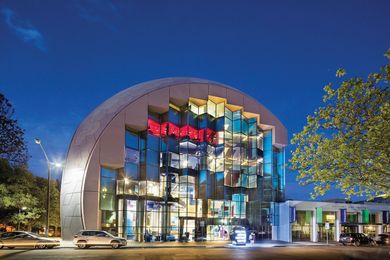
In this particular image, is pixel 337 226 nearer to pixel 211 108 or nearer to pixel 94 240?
pixel 211 108

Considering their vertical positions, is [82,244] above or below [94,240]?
below

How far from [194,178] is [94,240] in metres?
16.6

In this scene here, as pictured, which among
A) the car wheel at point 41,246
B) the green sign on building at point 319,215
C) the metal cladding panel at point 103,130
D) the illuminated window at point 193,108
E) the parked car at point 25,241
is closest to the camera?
the parked car at point 25,241

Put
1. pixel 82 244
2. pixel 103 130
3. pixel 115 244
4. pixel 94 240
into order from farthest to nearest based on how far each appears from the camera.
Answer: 1. pixel 103 130
2. pixel 115 244
3. pixel 94 240
4. pixel 82 244

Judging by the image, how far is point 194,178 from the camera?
48.8 meters

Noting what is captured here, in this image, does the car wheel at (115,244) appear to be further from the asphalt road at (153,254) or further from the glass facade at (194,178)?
the glass facade at (194,178)

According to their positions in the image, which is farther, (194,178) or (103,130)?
(194,178)

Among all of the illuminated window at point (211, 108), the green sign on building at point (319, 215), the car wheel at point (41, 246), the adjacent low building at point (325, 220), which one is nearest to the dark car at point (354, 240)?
the adjacent low building at point (325, 220)

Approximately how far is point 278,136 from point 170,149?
50.3ft

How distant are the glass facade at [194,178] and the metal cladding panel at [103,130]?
151 cm

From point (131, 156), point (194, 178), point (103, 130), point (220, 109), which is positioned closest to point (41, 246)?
point (103, 130)

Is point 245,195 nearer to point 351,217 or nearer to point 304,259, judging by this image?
point 351,217

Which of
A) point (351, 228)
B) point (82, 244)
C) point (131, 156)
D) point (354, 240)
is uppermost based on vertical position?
point (131, 156)

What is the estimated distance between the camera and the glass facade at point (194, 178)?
44250 millimetres
